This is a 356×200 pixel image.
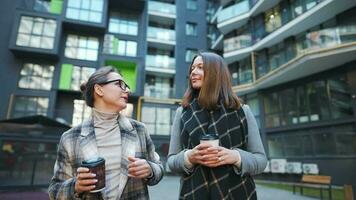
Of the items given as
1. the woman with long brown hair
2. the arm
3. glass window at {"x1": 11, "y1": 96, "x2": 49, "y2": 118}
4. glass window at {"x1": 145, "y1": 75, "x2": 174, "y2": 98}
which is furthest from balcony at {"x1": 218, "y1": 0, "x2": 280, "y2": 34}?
the arm

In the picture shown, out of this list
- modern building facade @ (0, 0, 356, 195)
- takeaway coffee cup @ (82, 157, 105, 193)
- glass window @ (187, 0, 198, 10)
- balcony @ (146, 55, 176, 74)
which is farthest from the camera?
glass window @ (187, 0, 198, 10)

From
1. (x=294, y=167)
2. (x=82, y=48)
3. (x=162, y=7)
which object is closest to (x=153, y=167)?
(x=294, y=167)

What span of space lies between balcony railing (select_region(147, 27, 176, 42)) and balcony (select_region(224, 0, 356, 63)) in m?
8.35

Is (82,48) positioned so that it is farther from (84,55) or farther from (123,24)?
(123,24)

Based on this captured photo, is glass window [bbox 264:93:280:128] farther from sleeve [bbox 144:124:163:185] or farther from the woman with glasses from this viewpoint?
the woman with glasses

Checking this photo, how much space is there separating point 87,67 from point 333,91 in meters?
18.2

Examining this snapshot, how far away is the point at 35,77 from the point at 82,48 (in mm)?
4451

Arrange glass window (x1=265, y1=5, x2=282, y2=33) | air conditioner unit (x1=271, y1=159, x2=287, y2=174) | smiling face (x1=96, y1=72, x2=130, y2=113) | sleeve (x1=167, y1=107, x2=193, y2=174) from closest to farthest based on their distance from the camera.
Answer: sleeve (x1=167, y1=107, x2=193, y2=174)
smiling face (x1=96, y1=72, x2=130, y2=113)
air conditioner unit (x1=271, y1=159, x2=287, y2=174)
glass window (x1=265, y1=5, x2=282, y2=33)

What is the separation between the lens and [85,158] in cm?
203

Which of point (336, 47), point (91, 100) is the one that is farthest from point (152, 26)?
point (91, 100)

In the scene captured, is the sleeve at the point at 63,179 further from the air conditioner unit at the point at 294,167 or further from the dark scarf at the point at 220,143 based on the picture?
the air conditioner unit at the point at 294,167

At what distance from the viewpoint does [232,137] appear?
1976 mm

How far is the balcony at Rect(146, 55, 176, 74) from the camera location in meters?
24.7

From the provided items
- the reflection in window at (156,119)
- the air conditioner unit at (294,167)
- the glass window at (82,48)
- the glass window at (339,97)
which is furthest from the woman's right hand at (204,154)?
the glass window at (82,48)
